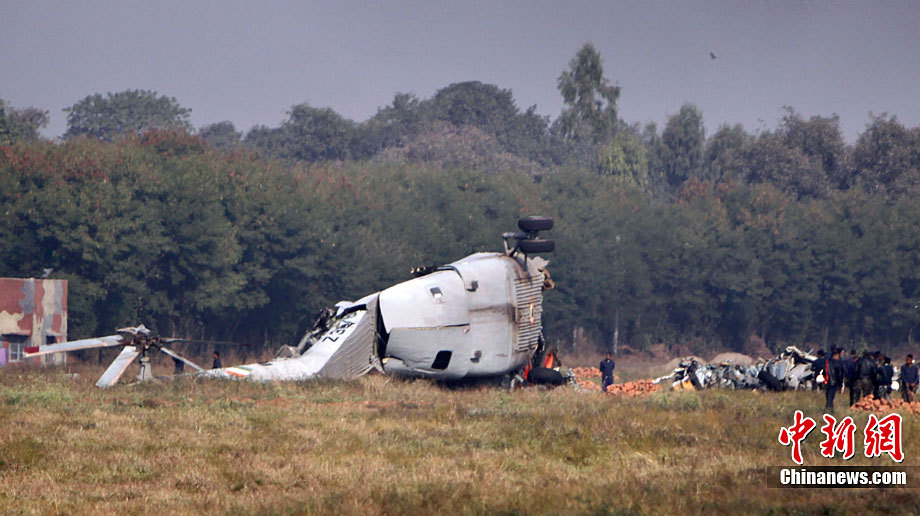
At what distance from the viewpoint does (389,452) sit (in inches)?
731

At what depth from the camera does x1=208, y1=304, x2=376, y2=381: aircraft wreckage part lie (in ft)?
91.5

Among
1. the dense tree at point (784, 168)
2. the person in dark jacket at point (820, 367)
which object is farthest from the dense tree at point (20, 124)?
the dense tree at point (784, 168)

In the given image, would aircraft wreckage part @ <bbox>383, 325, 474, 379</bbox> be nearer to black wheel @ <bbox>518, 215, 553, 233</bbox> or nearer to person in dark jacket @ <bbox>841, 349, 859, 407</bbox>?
black wheel @ <bbox>518, 215, 553, 233</bbox>

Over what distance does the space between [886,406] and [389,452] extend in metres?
12.9

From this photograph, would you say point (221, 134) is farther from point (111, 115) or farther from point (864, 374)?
point (864, 374)

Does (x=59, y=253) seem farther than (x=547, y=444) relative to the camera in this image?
Yes

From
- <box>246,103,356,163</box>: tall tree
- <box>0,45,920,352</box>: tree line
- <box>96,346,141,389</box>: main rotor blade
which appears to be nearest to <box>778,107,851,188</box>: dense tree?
<box>0,45,920,352</box>: tree line

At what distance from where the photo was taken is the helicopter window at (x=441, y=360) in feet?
94.7

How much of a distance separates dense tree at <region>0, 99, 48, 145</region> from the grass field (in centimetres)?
3356

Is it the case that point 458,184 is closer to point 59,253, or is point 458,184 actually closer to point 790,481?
point 59,253

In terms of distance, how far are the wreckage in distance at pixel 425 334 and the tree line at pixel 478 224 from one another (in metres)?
19.5

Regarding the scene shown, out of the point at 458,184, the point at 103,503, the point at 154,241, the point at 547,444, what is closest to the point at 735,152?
the point at 458,184

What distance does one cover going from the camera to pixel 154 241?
4816 centimetres

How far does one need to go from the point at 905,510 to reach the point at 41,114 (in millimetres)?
102228
